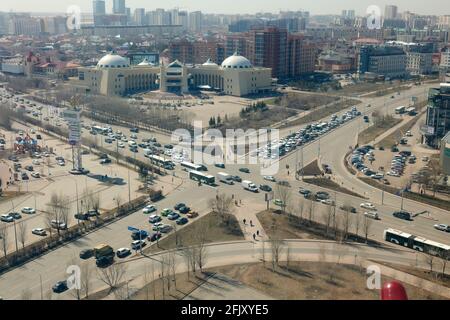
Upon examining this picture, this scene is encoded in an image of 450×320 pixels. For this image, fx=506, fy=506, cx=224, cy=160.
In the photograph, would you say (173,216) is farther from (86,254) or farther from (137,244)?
(86,254)

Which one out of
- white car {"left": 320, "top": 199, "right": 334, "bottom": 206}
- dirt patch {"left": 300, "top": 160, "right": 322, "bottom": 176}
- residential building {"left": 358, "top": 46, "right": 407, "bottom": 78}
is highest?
residential building {"left": 358, "top": 46, "right": 407, "bottom": 78}

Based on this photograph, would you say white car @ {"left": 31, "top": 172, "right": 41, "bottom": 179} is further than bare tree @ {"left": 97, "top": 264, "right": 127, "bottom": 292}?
Yes

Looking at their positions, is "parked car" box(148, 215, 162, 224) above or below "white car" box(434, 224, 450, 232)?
below

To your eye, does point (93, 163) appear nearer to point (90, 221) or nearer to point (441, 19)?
point (90, 221)

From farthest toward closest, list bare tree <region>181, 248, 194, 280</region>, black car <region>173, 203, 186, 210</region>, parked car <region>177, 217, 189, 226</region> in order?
1. black car <region>173, 203, 186, 210</region>
2. parked car <region>177, 217, 189, 226</region>
3. bare tree <region>181, 248, 194, 280</region>

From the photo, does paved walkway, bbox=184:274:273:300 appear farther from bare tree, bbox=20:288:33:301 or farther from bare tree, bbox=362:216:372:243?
bare tree, bbox=362:216:372:243

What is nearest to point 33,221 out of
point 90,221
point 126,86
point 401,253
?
point 90,221

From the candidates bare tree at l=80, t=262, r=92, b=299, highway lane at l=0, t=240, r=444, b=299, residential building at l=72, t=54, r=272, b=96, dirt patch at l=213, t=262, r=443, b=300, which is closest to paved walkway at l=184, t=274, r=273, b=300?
dirt patch at l=213, t=262, r=443, b=300

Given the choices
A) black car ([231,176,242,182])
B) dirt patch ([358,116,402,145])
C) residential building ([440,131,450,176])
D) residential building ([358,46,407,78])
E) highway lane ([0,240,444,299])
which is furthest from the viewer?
residential building ([358,46,407,78])
